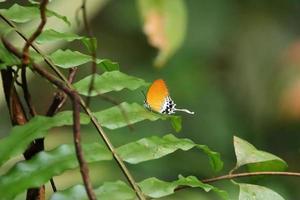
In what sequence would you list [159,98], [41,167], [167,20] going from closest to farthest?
[167,20], [41,167], [159,98]

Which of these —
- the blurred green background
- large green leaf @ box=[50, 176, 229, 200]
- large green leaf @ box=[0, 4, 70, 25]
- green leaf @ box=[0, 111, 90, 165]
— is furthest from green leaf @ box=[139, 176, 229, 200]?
the blurred green background

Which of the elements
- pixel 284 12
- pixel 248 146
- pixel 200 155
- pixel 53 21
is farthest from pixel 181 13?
pixel 284 12

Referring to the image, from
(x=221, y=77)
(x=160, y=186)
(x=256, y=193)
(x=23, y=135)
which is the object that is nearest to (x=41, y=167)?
(x=23, y=135)

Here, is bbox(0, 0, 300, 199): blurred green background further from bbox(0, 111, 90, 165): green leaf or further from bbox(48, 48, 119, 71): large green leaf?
bbox(0, 111, 90, 165): green leaf

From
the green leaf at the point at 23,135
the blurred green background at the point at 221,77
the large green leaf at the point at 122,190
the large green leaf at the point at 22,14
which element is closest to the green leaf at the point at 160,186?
the large green leaf at the point at 122,190

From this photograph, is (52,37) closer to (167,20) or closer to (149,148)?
(149,148)

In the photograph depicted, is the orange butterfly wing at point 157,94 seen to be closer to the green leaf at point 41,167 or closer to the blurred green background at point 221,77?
the green leaf at point 41,167

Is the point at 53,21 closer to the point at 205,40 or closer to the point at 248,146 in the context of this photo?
the point at 248,146
